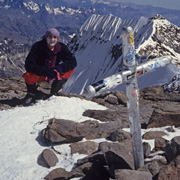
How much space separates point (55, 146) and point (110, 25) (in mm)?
143473

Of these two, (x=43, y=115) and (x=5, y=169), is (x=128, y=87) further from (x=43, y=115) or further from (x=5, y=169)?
(x=43, y=115)

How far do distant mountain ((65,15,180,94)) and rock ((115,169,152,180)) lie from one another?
51930 millimetres

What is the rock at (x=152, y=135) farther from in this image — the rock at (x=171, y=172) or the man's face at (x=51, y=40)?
the man's face at (x=51, y=40)

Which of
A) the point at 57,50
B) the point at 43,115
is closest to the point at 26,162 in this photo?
the point at 43,115

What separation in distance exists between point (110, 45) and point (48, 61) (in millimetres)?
119481

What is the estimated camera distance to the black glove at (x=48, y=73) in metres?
7.80

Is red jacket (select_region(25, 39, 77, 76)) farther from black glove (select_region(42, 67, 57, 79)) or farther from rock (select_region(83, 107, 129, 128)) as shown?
rock (select_region(83, 107, 129, 128))

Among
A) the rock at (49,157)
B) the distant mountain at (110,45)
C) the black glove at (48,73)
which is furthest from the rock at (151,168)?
the distant mountain at (110,45)

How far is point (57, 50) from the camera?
8273 millimetres

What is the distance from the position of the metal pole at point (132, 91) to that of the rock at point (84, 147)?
5.33 feet

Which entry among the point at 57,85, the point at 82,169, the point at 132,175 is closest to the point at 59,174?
the point at 82,169

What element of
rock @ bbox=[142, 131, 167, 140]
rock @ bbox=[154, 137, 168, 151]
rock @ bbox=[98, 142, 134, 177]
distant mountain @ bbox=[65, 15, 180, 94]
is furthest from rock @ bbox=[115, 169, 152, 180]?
distant mountain @ bbox=[65, 15, 180, 94]

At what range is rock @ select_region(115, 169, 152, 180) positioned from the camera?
140 inches

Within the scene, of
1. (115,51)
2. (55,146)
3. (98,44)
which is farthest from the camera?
(98,44)
